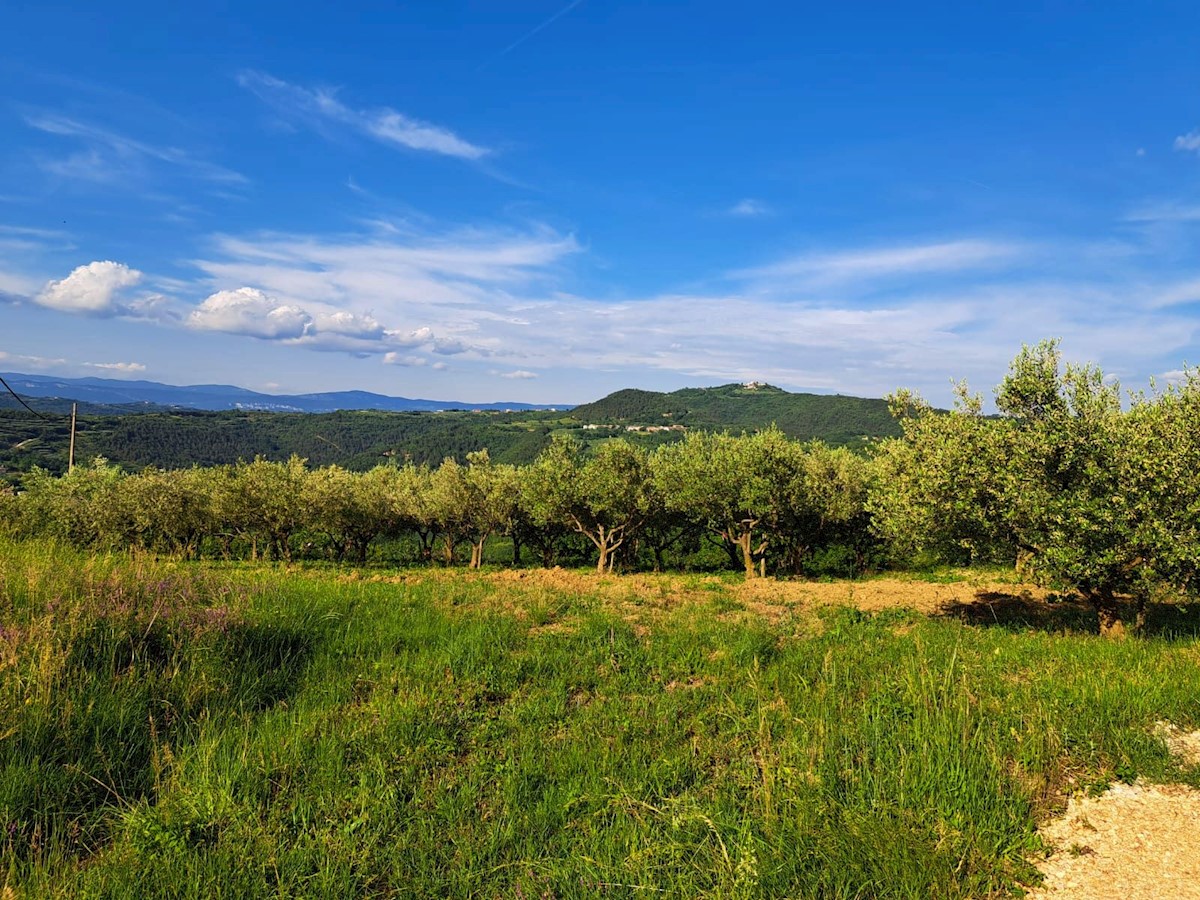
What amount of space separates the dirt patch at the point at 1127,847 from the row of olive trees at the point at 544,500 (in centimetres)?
2730

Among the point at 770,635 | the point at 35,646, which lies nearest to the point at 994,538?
the point at 770,635

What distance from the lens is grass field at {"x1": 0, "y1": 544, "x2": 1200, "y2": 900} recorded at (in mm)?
5129

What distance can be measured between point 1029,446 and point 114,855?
17565 millimetres

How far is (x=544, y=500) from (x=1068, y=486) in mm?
30221

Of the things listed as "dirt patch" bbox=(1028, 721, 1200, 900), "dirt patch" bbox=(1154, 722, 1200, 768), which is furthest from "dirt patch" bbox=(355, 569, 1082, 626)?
"dirt patch" bbox=(1028, 721, 1200, 900)

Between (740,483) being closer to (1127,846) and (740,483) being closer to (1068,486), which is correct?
(1068,486)

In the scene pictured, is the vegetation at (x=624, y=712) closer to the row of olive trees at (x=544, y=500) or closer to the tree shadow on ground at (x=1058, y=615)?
the tree shadow on ground at (x=1058, y=615)

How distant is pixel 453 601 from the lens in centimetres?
1656

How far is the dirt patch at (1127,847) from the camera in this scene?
4.76 m

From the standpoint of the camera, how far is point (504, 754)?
734 cm

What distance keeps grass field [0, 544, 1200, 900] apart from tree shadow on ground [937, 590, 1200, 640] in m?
3.56

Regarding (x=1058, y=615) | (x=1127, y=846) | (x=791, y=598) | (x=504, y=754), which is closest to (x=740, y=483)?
(x=791, y=598)

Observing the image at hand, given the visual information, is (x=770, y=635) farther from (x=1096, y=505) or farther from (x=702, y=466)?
(x=702, y=466)

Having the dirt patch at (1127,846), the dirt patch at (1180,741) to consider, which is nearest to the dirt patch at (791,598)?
the dirt patch at (1180,741)
